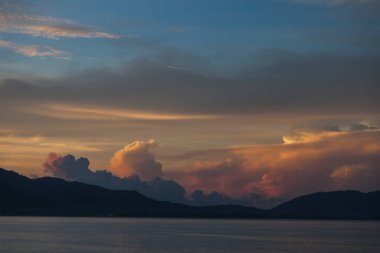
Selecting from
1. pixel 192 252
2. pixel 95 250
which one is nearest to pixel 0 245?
pixel 95 250

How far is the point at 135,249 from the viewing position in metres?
159

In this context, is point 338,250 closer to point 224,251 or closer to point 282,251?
point 282,251

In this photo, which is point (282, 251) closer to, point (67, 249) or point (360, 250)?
point (360, 250)

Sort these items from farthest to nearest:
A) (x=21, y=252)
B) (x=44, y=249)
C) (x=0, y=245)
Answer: (x=0, y=245), (x=44, y=249), (x=21, y=252)

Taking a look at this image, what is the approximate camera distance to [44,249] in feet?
516

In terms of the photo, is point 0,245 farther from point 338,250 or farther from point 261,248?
point 338,250

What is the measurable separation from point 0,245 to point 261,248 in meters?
68.7

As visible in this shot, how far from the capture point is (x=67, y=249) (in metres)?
160

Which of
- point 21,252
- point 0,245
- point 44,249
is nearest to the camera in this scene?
point 21,252

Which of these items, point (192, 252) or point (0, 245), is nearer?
point (192, 252)

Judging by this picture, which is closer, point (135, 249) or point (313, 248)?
point (135, 249)

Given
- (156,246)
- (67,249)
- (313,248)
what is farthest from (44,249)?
(313,248)

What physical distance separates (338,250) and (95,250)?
6122cm

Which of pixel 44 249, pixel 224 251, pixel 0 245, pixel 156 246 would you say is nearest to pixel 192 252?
pixel 224 251
